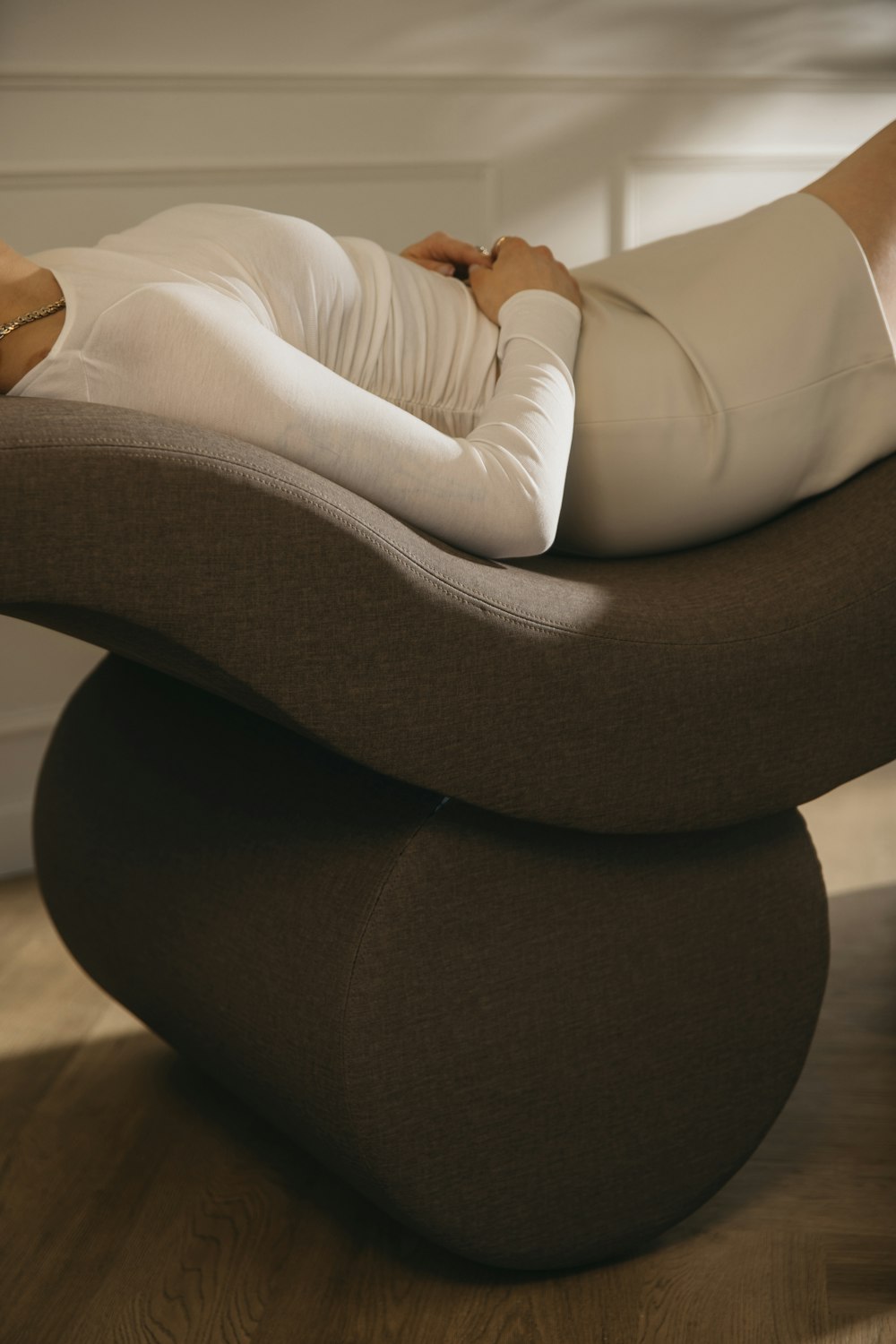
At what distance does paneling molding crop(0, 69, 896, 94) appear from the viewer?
1841 mm

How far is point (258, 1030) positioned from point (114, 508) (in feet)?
1.46

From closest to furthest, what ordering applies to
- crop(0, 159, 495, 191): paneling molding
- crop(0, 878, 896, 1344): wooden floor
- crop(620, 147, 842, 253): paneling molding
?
crop(0, 878, 896, 1344): wooden floor
crop(0, 159, 495, 191): paneling molding
crop(620, 147, 842, 253): paneling molding

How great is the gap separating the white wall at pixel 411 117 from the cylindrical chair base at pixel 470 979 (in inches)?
39.3

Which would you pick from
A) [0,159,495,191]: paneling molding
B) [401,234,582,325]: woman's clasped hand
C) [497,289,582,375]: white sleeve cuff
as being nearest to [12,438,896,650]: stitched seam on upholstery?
[497,289,582,375]: white sleeve cuff

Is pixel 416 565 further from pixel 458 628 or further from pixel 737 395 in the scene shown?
pixel 737 395

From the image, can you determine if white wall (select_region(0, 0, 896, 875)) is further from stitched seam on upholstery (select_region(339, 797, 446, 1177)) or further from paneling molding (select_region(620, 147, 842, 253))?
stitched seam on upholstery (select_region(339, 797, 446, 1177))

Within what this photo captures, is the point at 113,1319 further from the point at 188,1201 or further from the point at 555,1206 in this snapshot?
the point at 555,1206

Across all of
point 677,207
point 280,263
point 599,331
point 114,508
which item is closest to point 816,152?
point 677,207

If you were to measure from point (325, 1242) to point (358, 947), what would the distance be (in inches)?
→ 13.7

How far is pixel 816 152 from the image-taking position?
2490 millimetres

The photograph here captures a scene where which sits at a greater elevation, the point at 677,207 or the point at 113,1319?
the point at 677,207

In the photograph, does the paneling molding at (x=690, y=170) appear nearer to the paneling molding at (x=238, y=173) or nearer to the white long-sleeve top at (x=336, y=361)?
the paneling molding at (x=238, y=173)

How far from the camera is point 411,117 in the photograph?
2098mm

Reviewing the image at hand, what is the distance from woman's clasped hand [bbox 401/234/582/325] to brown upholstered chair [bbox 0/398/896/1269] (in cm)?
25
